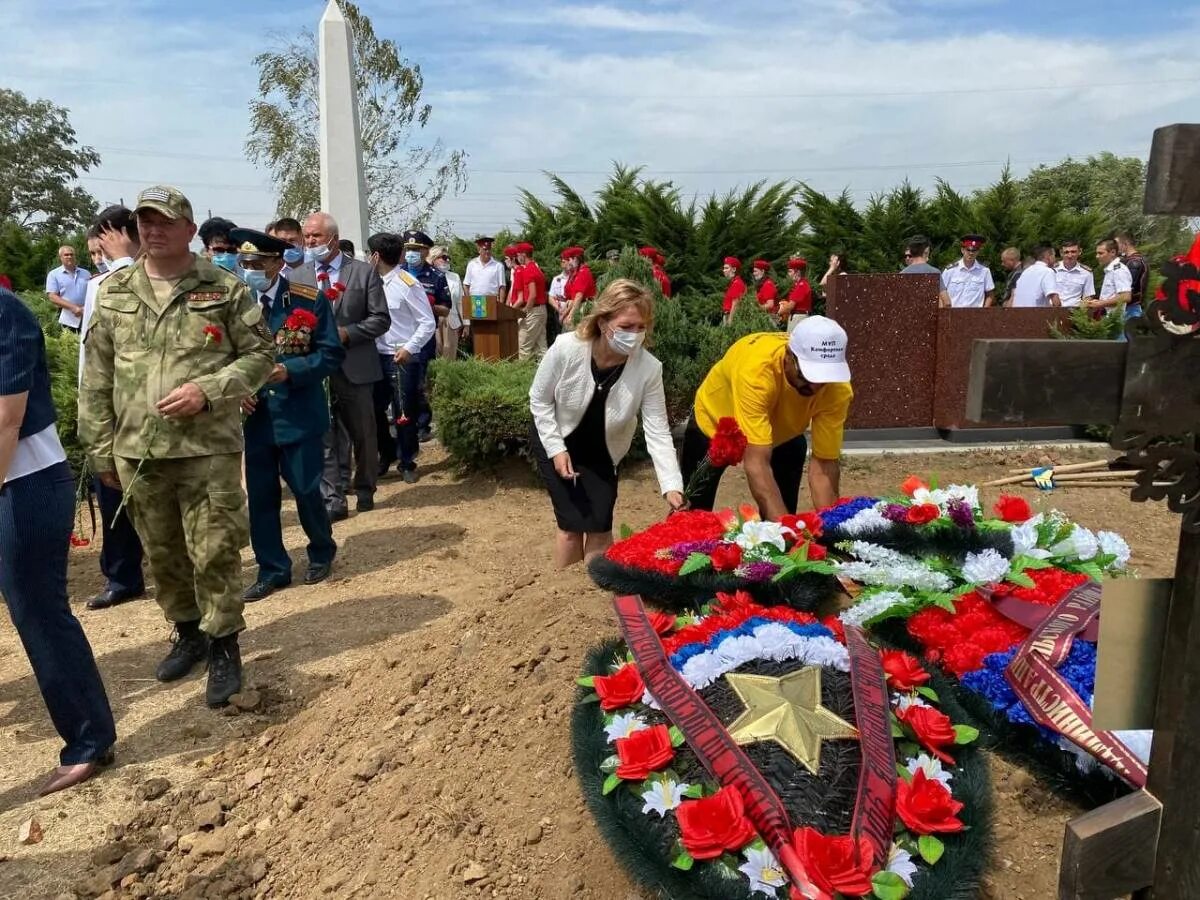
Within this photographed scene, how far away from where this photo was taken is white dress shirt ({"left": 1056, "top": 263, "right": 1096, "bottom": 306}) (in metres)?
10.6

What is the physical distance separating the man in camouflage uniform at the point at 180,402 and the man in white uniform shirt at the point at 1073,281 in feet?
31.3

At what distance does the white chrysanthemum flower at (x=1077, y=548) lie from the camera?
335 cm

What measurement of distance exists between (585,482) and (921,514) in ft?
4.80

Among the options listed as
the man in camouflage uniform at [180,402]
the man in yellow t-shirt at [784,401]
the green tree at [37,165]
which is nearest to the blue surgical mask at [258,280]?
the man in camouflage uniform at [180,402]

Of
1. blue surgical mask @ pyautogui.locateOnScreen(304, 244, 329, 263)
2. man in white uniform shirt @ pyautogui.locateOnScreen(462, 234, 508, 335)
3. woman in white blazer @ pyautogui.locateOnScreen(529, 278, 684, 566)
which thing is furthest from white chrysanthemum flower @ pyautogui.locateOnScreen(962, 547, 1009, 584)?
man in white uniform shirt @ pyautogui.locateOnScreen(462, 234, 508, 335)

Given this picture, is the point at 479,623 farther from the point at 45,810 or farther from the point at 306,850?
the point at 45,810

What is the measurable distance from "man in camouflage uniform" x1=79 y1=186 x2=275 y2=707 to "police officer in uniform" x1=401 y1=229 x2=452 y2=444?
4.41 meters

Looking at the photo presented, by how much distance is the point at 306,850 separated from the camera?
2754 mm

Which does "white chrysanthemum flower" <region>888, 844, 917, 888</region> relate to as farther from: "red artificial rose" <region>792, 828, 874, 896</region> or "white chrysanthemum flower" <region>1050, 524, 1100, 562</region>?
A: "white chrysanthemum flower" <region>1050, 524, 1100, 562</region>

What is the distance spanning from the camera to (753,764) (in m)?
2.21

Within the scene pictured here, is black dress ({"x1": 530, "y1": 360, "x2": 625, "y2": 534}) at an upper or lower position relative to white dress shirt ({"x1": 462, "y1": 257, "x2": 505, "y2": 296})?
lower

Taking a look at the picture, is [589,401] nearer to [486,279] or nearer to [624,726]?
[624,726]

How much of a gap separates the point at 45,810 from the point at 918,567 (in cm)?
308

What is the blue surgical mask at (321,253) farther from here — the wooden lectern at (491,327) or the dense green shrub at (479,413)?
the wooden lectern at (491,327)
